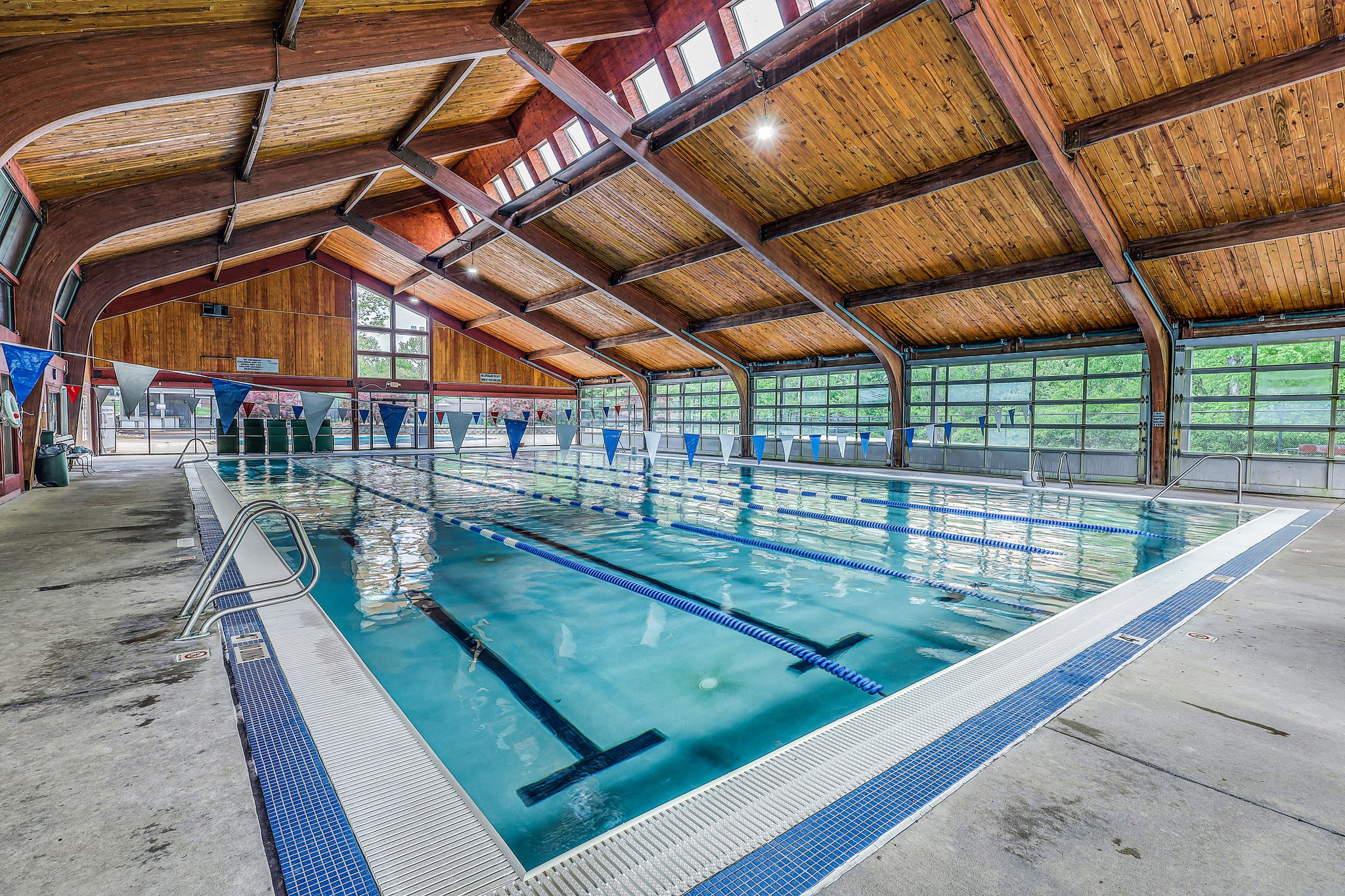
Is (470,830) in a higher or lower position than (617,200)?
lower

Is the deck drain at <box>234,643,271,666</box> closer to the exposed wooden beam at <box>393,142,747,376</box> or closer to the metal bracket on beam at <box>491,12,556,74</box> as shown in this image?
the metal bracket on beam at <box>491,12,556,74</box>

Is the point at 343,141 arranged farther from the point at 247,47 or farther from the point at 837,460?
the point at 837,460

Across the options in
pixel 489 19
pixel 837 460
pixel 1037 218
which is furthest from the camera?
pixel 837 460

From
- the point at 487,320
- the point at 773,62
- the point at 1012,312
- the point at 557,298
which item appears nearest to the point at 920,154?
the point at 773,62

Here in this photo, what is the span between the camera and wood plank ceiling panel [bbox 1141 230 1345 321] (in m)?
9.17

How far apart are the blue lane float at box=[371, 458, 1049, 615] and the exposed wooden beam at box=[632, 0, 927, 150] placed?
20.2 feet

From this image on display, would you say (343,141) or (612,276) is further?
(612,276)

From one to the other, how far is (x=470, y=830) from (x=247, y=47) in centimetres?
780

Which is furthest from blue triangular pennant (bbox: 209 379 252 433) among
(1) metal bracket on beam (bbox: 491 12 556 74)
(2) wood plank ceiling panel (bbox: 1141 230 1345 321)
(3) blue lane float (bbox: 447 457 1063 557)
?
(2) wood plank ceiling panel (bbox: 1141 230 1345 321)

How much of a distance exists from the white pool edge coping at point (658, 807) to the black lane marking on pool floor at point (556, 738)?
0.41 meters

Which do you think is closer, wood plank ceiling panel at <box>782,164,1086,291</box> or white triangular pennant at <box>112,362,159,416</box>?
white triangular pennant at <box>112,362,159,416</box>

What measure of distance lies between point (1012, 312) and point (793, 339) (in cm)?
586

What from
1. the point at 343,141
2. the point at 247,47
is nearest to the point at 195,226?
the point at 343,141

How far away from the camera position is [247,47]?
610 cm
